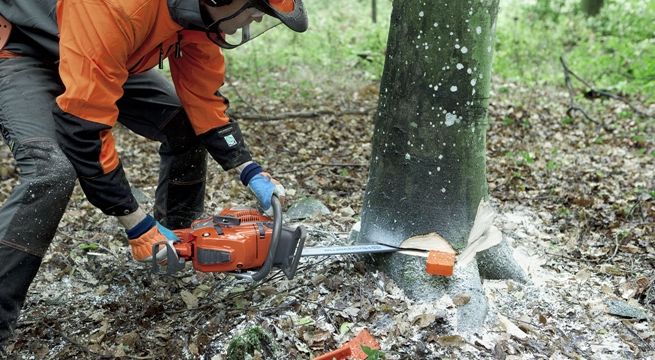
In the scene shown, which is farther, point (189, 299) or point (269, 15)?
point (189, 299)

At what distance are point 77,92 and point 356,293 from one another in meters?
1.64

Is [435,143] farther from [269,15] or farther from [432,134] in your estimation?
[269,15]

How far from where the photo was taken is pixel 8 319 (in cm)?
244

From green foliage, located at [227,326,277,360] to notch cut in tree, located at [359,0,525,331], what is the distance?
0.80 meters

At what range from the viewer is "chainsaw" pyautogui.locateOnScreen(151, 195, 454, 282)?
2.63 metres

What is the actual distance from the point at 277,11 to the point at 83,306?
Answer: 187 centimetres

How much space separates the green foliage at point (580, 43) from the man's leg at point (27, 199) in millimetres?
6128

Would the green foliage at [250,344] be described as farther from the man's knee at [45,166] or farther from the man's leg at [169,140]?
the man's leg at [169,140]

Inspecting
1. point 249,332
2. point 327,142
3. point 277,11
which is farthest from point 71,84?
point 327,142

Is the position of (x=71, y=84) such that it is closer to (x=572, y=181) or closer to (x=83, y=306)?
(x=83, y=306)

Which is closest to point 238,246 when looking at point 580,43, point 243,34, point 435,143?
point 243,34

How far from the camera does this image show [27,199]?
7.94 ft

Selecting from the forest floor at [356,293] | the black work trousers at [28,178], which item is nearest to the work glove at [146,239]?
the black work trousers at [28,178]

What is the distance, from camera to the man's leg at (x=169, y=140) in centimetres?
320
